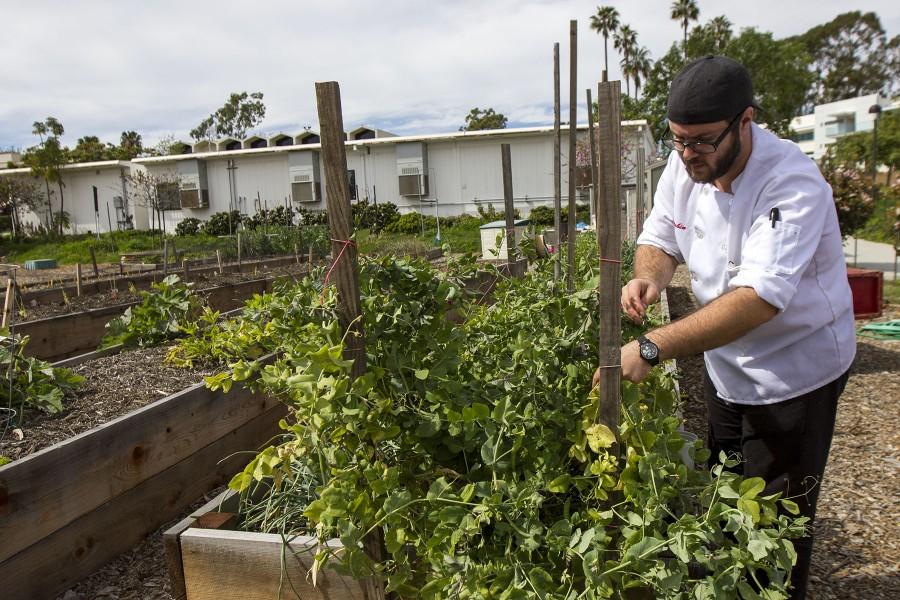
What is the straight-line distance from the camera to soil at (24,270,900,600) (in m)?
2.74

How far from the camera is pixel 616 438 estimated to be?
1.62 m

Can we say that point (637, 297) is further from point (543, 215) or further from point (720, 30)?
point (720, 30)

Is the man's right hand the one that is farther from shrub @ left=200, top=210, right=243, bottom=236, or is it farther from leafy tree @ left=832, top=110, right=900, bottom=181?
shrub @ left=200, top=210, right=243, bottom=236

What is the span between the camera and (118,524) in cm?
292

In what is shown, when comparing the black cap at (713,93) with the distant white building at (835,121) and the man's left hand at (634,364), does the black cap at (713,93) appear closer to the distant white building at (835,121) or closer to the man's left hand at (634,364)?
the man's left hand at (634,364)

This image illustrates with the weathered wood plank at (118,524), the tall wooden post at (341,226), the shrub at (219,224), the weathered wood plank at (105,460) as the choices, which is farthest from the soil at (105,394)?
the shrub at (219,224)

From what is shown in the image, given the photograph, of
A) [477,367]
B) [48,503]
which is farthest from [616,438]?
[48,503]

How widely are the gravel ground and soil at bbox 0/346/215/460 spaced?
3.17 meters

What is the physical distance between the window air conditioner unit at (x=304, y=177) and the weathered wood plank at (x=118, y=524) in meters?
32.5

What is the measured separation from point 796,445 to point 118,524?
2.69 metres

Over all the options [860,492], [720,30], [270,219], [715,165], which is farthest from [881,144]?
[715,165]

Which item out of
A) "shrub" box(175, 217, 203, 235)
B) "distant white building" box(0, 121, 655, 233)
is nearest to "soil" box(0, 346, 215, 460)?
"distant white building" box(0, 121, 655, 233)

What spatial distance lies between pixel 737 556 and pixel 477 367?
3.15ft

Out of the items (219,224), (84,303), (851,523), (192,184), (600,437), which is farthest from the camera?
(192,184)
